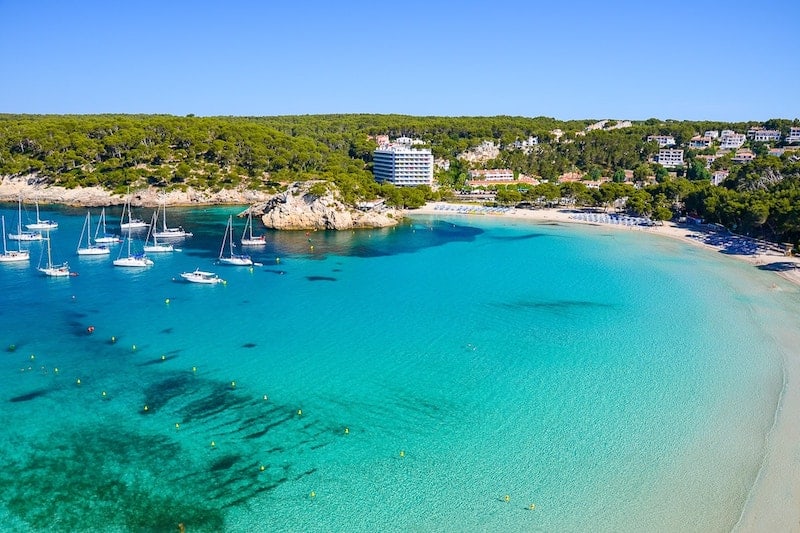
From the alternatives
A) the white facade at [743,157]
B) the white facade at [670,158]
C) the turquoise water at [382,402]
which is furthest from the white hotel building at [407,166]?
the white facade at [743,157]

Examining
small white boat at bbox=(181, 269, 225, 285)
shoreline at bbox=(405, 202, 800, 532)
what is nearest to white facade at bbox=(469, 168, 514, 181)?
shoreline at bbox=(405, 202, 800, 532)

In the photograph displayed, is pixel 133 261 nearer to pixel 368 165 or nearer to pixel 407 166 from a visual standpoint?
pixel 407 166

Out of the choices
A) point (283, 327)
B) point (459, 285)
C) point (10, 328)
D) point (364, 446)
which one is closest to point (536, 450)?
point (364, 446)

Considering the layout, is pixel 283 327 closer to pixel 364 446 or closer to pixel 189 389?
pixel 189 389

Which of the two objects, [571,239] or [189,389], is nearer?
[189,389]

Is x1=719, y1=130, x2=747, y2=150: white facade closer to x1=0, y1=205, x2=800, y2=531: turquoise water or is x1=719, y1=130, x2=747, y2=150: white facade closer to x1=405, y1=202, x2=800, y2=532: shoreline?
x1=405, y1=202, x2=800, y2=532: shoreline

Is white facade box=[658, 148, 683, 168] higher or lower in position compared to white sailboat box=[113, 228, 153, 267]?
higher
